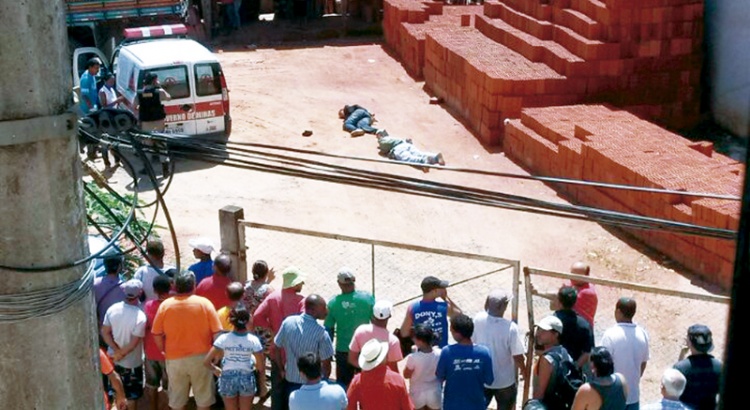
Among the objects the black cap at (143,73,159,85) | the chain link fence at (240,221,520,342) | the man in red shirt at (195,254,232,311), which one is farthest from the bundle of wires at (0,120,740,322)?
the black cap at (143,73,159,85)

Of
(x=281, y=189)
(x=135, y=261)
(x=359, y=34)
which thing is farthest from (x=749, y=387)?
(x=359, y=34)

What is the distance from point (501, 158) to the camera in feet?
60.2

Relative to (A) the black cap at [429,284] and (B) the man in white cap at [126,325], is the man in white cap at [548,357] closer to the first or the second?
(A) the black cap at [429,284]

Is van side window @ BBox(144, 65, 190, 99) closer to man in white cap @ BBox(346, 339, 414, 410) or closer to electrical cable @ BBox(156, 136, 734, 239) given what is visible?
electrical cable @ BBox(156, 136, 734, 239)

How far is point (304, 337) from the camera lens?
8195mm

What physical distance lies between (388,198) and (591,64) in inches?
193

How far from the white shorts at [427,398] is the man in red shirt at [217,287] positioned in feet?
6.49

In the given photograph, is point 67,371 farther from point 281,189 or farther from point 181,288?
point 281,189

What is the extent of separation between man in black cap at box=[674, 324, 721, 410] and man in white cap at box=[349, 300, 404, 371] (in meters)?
2.05

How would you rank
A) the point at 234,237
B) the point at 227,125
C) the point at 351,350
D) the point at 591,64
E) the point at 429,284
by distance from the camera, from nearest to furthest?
the point at 351,350, the point at 429,284, the point at 234,237, the point at 227,125, the point at 591,64

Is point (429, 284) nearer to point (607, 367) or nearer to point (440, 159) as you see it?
point (607, 367)

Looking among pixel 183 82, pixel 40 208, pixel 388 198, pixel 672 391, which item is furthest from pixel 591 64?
pixel 40 208

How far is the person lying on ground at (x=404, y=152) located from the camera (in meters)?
17.4

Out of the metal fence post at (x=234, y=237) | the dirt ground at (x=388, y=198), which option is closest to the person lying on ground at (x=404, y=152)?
the dirt ground at (x=388, y=198)
